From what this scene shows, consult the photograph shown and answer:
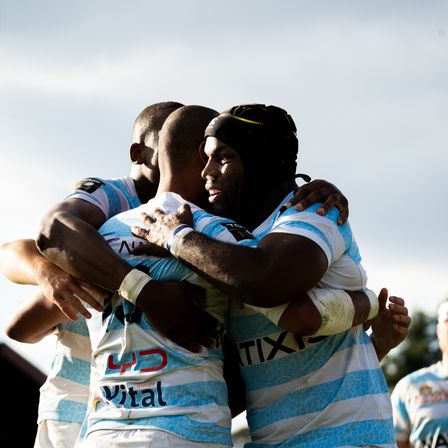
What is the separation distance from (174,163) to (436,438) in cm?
521

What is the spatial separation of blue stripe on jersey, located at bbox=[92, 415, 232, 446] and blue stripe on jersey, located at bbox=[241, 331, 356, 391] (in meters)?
0.40

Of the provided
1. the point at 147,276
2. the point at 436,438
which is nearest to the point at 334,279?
the point at 147,276

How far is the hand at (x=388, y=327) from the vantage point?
218 inches

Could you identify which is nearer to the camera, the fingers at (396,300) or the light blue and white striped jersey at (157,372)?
the light blue and white striped jersey at (157,372)

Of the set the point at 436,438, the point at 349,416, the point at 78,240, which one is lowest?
the point at 436,438

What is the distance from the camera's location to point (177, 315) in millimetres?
4777

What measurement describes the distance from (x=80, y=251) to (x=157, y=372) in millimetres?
720

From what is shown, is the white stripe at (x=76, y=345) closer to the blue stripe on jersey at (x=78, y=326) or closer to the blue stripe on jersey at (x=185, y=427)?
the blue stripe on jersey at (x=78, y=326)

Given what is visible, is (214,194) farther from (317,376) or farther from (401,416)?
(401,416)

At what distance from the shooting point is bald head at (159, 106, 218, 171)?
5.42 metres

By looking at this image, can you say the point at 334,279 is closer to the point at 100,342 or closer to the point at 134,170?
the point at 100,342

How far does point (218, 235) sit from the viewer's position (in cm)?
491

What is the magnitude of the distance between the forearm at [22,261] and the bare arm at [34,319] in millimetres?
109

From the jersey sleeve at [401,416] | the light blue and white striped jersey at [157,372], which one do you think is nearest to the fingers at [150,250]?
the light blue and white striped jersey at [157,372]
